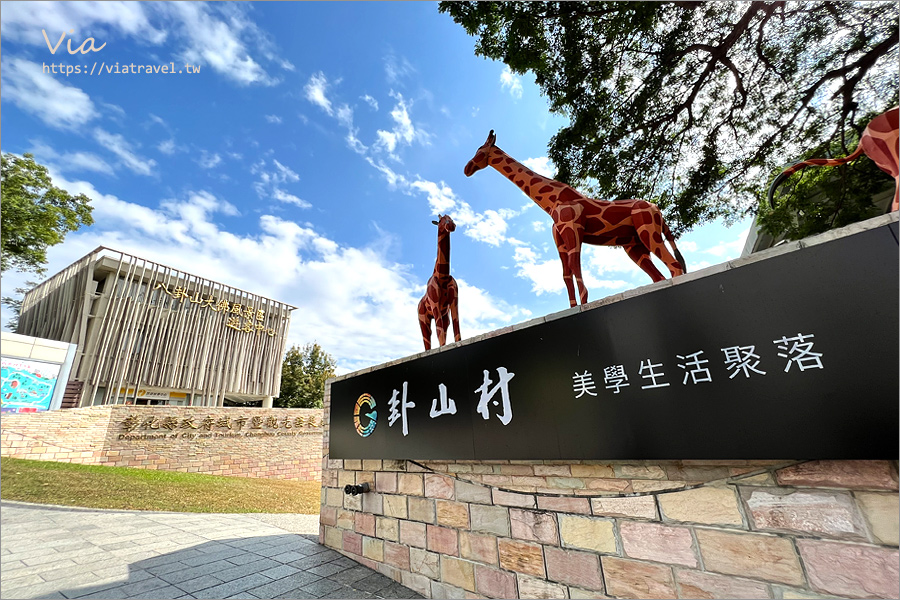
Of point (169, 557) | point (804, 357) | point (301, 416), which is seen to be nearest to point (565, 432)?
point (804, 357)

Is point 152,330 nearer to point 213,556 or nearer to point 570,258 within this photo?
point 213,556

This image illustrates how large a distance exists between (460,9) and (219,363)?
18.4 m

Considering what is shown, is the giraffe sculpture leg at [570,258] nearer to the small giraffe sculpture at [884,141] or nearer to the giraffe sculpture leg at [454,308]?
the giraffe sculpture leg at [454,308]

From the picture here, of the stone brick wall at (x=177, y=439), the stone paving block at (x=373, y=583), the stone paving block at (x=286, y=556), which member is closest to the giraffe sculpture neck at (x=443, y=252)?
the stone paving block at (x=373, y=583)

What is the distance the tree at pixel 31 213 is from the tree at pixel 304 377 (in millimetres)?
13936

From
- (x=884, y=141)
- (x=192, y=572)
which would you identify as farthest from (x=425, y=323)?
(x=884, y=141)

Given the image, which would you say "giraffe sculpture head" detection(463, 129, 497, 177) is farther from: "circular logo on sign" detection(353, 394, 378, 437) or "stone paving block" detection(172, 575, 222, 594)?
"stone paving block" detection(172, 575, 222, 594)

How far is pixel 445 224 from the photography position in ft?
14.3

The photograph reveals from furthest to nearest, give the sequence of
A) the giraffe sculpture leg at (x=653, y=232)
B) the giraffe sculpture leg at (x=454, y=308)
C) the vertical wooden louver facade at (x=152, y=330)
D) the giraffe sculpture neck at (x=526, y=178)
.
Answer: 1. the vertical wooden louver facade at (x=152, y=330)
2. the giraffe sculpture leg at (x=454, y=308)
3. the giraffe sculpture neck at (x=526, y=178)
4. the giraffe sculpture leg at (x=653, y=232)

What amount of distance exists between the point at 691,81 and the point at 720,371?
487 centimetres

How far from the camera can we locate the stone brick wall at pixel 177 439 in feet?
31.7

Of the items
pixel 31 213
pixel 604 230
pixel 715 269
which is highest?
pixel 31 213

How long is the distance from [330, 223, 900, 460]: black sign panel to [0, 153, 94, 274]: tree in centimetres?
1447

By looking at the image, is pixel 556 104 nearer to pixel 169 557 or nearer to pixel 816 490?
pixel 816 490
